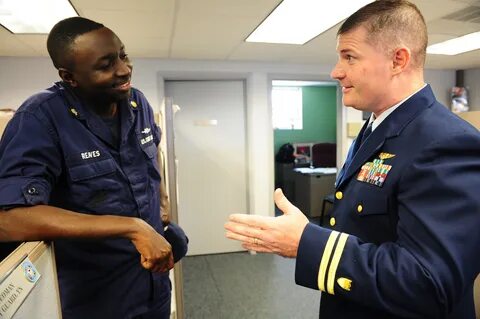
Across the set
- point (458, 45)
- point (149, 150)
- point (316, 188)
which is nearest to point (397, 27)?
point (149, 150)

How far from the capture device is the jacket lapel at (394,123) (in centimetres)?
78

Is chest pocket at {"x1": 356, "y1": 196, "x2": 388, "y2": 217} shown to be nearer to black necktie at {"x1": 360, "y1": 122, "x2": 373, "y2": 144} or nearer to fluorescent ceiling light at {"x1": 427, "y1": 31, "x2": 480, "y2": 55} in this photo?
black necktie at {"x1": 360, "y1": 122, "x2": 373, "y2": 144}

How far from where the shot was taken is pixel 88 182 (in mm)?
893

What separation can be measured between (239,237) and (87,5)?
1.89 metres

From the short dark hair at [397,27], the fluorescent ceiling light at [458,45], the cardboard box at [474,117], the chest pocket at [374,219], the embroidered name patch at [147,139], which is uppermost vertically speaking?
the fluorescent ceiling light at [458,45]

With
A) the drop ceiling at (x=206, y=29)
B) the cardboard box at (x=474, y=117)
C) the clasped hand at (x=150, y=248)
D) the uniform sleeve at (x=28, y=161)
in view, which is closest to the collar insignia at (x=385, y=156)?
the clasped hand at (x=150, y=248)

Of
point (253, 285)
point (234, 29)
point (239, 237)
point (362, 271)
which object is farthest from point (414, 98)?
point (253, 285)

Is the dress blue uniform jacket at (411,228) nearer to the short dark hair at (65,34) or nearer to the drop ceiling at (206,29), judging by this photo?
the short dark hair at (65,34)

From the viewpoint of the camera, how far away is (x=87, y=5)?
196 cm

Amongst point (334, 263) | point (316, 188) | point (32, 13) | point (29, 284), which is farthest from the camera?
point (316, 188)

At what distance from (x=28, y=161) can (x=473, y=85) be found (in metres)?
5.33

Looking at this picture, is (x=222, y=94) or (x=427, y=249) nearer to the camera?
(x=427, y=249)

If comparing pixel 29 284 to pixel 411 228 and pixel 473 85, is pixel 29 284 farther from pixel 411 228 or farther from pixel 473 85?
pixel 473 85

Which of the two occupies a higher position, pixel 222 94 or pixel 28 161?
pixel 222 94
